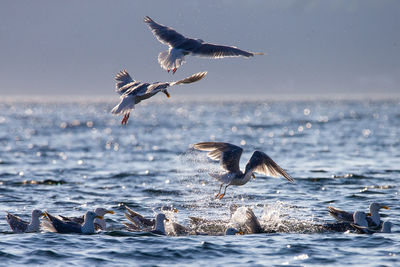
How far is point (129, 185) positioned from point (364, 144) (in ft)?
78.5

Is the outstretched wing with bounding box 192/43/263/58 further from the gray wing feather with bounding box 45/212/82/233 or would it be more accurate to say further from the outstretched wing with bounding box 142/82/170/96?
the gray wing feather with bounding box 45/212/82/233

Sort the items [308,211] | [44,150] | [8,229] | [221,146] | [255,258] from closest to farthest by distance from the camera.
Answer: [255,258]
[8,229]
[221,146]
[308,211]
[44,150]

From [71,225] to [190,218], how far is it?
310 cm

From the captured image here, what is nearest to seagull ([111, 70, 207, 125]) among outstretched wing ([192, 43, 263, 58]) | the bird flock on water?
the bird flock on water

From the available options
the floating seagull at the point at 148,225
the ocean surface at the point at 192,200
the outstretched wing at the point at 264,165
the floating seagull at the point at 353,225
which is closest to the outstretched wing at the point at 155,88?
the floating seagull at the point at 148,225

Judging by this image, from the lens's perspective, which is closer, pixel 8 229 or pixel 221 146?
pixel 8 229

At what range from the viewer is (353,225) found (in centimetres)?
1533

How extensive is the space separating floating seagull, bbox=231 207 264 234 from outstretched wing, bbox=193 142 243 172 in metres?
1.08

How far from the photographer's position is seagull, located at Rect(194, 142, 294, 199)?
16.4 meters

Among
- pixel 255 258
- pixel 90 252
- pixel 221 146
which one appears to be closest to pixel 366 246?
pixel 255 258

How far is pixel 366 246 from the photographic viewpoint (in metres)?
14.1

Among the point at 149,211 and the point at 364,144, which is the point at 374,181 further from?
the point at 364,144

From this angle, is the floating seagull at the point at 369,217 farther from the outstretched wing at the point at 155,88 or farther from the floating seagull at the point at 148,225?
the outstretched wing at the point at 155,88

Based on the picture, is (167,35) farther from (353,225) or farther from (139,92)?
(353,225)
